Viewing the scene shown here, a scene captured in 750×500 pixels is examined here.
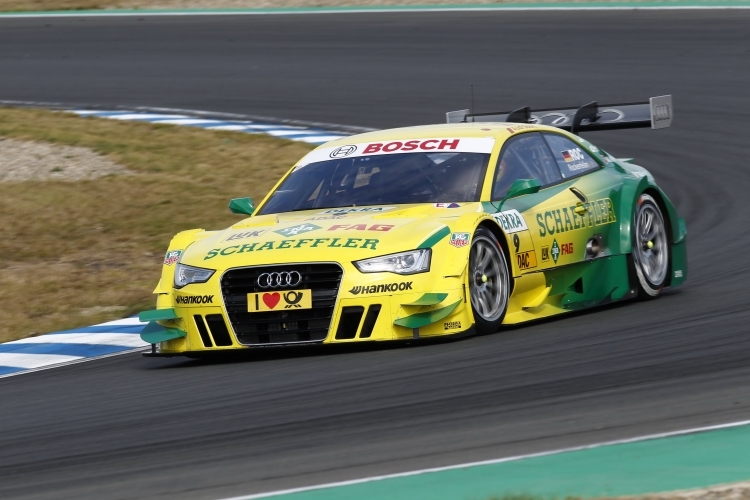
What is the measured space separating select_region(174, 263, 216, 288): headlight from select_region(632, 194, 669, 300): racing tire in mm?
2903

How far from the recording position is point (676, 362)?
686 centimetres

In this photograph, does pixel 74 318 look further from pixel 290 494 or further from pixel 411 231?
pixel 290 494

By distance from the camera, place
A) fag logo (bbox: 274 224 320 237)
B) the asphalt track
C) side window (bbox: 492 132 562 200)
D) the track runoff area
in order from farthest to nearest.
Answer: the track runoff area < side window (bbox: 492 132 562 200) < fag logo (bbox: 274 224 320 237) < the asphalt track

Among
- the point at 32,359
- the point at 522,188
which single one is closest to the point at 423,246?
the point at 522,188

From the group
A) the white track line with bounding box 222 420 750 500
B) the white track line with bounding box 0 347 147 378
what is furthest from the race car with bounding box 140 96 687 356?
the white track line with bounding box 222 420 750 500

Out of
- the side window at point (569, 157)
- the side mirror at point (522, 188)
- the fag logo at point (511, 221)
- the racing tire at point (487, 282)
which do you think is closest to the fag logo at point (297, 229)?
the racing tire at point (487, 282)

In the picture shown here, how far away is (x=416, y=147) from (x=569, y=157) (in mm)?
1162

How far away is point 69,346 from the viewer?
9.46 m

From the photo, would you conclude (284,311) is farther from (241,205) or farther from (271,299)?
(241,205)

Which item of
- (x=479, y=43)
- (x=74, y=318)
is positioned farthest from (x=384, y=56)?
(x=74, y=318)

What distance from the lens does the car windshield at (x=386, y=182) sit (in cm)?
871

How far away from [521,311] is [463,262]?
772 mm

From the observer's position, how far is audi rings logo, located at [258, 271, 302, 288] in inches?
307

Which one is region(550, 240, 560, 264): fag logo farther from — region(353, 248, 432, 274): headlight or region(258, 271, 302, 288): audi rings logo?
region(258, 271, 302, 288): audi rings logo
